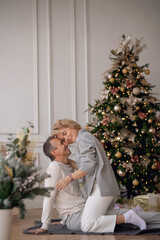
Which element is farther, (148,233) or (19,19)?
(19,19)

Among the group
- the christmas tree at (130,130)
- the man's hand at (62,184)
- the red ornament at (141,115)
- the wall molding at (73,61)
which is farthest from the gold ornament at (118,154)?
the man's hand at (62,184)

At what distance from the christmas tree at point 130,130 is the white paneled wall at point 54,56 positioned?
111 cm

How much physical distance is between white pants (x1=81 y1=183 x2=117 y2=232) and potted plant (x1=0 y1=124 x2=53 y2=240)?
1403 mm

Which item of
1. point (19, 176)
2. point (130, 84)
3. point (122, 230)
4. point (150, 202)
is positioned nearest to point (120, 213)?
point (122, 230)

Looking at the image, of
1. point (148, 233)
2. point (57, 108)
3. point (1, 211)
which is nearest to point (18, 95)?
point (57, 108)

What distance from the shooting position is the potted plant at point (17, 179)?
5.72 feet

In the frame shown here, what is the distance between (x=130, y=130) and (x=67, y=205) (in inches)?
67.7

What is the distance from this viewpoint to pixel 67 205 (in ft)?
11.0

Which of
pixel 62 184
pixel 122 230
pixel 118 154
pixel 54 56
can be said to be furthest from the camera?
pixel 54 56

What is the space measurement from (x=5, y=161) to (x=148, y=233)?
6.13ft

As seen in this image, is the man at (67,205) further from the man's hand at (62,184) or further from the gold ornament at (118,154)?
the gold ornament at (118,154)

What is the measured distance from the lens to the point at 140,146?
184 inches

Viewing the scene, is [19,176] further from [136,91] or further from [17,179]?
[136,91]

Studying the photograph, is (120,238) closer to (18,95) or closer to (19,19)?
(18,95)
